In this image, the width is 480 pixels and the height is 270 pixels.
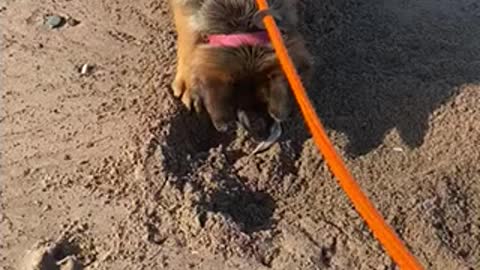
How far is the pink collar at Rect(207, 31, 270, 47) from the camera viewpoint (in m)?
4.51

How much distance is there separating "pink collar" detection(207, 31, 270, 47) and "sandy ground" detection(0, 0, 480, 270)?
0.34 meters

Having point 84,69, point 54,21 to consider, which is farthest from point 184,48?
point 54,21

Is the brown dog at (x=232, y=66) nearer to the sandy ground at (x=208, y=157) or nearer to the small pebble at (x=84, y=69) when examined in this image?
the sandy ground at (x=208, y=157)

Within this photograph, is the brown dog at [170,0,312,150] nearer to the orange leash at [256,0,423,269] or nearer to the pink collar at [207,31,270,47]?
the pink collar at [207,31,270,47]

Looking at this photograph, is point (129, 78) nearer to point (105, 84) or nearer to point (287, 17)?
point (105, 84)

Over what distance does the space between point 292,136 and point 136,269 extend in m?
1.01

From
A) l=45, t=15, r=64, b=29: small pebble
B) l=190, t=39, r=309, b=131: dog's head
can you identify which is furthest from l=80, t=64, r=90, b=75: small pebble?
l=190, t=39, r=309, b=131: dog's head

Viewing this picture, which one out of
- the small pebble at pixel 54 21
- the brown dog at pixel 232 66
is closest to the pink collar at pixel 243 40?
A: the brown dog at pixel 232 66

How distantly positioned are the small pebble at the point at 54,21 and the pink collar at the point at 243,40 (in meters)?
1.00

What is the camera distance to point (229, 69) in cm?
448

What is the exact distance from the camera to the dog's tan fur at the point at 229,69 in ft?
14.6

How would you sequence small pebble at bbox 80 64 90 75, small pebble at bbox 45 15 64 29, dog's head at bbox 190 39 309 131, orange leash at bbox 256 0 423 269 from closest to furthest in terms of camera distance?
orange leash at bbox 256 0 423 269
dog's head at bbox 190 39 309 131
small pebble at bbox 80 64 90 75
small pebble at bbox 45 15 64 29

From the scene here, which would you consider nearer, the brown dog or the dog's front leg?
the brown dog

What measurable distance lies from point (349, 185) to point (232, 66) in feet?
3.81
